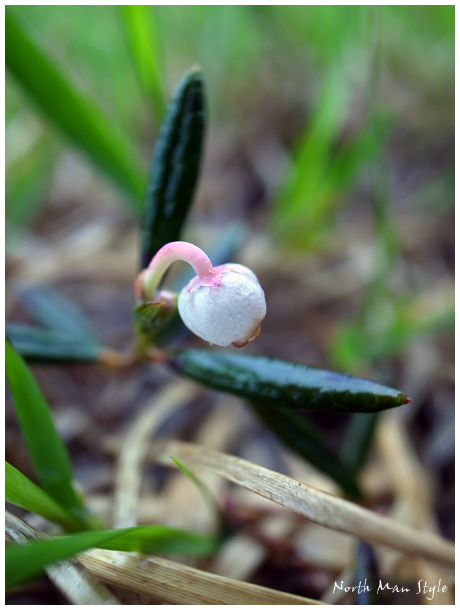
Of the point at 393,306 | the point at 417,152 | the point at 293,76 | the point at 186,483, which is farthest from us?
the point at 293,76

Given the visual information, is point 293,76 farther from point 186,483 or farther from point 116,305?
point 186,483

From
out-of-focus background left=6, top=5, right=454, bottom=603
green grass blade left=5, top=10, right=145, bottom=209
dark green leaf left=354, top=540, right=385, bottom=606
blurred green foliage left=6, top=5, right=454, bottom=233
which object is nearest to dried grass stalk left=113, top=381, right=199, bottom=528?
out-of-focus background left=6, top=5, right=454, bottom=603

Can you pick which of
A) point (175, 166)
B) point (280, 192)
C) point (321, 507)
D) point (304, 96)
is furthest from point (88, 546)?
point (304, 96)

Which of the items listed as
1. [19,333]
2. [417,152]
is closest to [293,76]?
[417,152]

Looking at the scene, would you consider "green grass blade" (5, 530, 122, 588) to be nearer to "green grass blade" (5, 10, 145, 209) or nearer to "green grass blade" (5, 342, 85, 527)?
"green grass blade" (5, 342, 85, 527)

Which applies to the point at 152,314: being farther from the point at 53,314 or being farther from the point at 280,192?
the point at 280,192

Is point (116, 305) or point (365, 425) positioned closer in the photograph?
point (365, 425)
